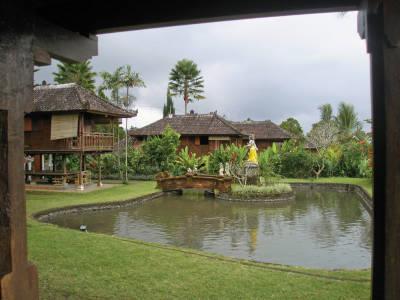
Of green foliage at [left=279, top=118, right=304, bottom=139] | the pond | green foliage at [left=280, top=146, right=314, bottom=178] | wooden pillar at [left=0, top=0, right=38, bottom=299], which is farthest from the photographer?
green foliage at [left=279, top=118, right=304, bottom=139]

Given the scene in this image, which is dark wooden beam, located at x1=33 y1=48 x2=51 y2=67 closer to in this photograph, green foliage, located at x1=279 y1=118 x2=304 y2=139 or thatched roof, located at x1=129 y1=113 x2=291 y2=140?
thatched roof, located at x1=129 y1=113 x2=291 y2=140

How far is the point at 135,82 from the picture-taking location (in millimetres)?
27047

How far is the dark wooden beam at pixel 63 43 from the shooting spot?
311 centimetres

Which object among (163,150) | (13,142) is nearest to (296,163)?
(163,150)

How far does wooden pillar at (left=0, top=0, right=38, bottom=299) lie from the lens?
9.07 ft

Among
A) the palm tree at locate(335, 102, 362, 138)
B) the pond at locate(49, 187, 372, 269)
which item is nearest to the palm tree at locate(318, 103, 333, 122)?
the palm tree at locate(335, 102, 362, 138)

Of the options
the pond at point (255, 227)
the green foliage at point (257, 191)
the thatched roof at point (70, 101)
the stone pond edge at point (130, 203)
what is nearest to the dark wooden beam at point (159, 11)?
the pond at point (255, 227)

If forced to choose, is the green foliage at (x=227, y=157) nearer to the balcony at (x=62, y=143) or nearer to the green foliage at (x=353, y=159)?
the balcony at (x=62, y=143)

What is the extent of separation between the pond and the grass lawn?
216 centimetres

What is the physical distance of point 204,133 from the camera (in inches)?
1214

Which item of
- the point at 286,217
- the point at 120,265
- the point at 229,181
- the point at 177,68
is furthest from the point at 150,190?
the point at 177,68

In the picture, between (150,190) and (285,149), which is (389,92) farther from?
(285,149)

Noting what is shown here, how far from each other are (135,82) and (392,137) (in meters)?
25.6

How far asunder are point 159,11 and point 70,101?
18475 millimetres
